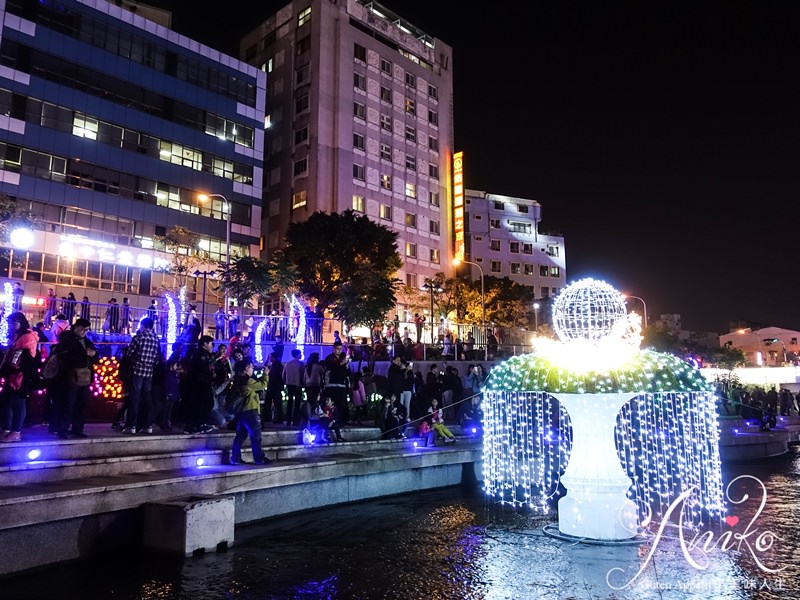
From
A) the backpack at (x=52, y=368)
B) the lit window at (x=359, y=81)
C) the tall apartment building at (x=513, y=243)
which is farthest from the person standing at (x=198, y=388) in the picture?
the tall apartment building at (x=513, y=243)

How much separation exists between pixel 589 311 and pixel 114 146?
129ft

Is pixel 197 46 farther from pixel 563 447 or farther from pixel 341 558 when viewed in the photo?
pixel 341 558

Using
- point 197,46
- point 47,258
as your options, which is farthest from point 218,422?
point 197,46

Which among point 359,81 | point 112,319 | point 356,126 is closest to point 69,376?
point 112,319

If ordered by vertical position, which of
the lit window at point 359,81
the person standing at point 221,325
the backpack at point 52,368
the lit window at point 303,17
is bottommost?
the backpack at point 52,368

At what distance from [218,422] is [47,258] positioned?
96.5ft

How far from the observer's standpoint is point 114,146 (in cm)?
4072

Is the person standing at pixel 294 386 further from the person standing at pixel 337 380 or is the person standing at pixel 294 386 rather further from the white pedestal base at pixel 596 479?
the white pedestal base at pixel 596 479

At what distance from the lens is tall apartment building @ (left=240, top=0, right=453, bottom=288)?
56394mm

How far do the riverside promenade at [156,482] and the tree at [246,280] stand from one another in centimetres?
1789

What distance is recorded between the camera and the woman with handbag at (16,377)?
9.44 metres

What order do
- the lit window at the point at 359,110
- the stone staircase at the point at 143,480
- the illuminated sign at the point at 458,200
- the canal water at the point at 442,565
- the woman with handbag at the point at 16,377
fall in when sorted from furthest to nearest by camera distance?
the illuminated sign at the point at 458,200 → the lit window at the point at 359,110 → the woman with handbag at the point at 16,377 → the stone staircase at the point at 143,480 → the canal water at the point at 442,565

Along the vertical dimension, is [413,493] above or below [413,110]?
below

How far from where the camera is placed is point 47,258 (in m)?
36.1
